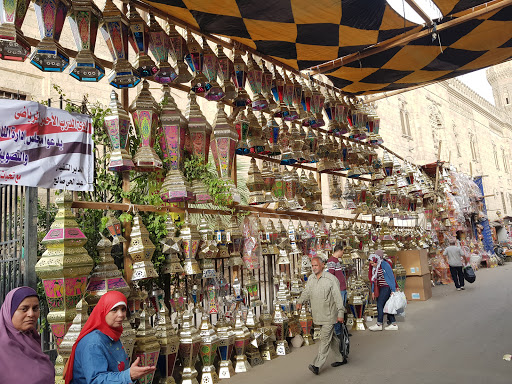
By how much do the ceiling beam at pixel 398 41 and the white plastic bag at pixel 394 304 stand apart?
3.38 metres

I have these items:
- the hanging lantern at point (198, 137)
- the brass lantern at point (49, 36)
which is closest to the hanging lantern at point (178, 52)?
the hanging lantern at point (198, 137)

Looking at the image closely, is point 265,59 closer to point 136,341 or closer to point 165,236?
point 165,236

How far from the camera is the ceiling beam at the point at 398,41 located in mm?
→ 4051

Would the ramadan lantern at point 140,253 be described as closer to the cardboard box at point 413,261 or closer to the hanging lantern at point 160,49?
the hanging lantern at point 160,49

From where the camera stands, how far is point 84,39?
296 cm

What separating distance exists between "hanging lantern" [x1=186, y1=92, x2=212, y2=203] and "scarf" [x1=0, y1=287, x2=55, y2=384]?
1846 mm

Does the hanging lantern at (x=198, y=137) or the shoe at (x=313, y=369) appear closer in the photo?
the hanging lantern at (x=198, y=137)

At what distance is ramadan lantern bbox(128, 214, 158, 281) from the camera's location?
3.08 m

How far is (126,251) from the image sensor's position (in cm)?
324

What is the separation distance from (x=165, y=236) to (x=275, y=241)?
1.70 meters

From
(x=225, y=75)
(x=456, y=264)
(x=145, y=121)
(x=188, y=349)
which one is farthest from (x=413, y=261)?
(x=145, y=121)

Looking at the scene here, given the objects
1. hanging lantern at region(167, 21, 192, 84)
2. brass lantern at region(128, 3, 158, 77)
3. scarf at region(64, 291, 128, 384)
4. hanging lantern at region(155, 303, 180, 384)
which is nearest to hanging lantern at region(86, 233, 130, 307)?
hanging lantern at region(155, 303, 180, 384)

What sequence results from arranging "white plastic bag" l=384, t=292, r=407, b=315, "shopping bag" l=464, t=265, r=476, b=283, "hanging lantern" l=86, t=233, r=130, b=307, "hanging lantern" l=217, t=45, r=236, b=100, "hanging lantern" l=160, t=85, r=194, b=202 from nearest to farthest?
"hanging lantern" l=86, t=233, r=130, b=307 → "hanging lantern" l=160, t=85, r=194, b=202 → "hanging lantern" l=217, t=45, r=236, b=100 → "white plastic bag" l=384, t=292, r=407, b=315 → "shopping bag" l=464, t=265, r=476, b=283

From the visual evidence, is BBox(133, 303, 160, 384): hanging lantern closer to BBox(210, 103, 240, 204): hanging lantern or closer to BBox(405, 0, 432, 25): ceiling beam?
BBox(210, 103, 240, 204): hanging lantern
